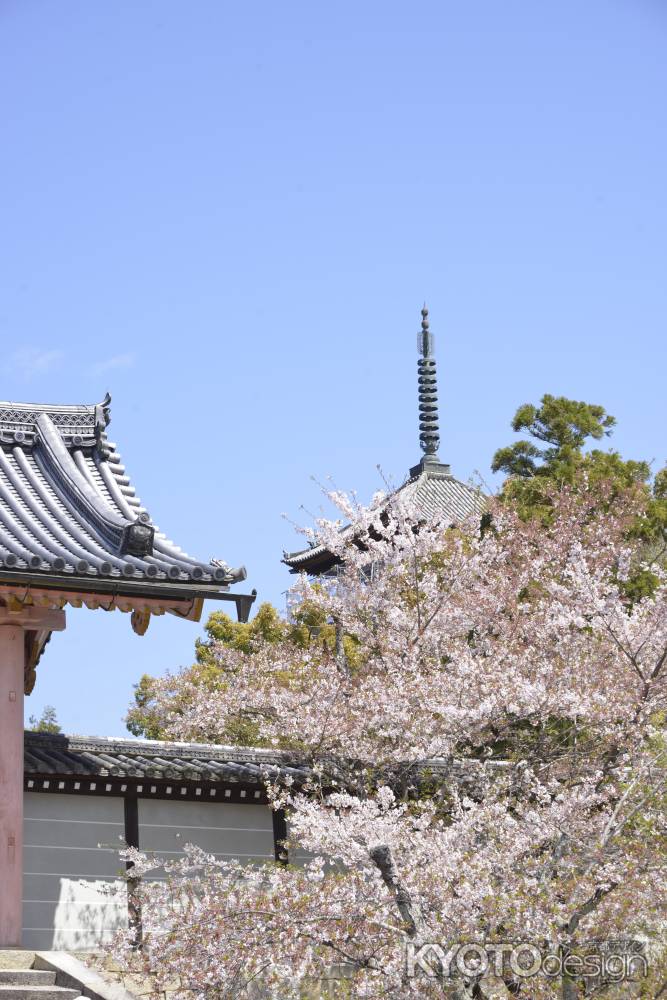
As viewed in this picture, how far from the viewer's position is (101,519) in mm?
12539

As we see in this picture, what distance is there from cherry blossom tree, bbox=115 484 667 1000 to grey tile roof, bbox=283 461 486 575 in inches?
780

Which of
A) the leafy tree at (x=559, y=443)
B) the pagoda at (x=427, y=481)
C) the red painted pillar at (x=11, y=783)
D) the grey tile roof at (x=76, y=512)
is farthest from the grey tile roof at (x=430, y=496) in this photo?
the red painted pillar at (x=11, y=783)

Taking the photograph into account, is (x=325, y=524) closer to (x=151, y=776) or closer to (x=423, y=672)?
(x=423, y=672)

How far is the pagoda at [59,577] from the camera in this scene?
1073cm

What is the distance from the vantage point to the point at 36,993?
30.9 feet

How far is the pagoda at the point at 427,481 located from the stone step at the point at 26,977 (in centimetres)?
2514

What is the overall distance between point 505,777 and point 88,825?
4.13 meters

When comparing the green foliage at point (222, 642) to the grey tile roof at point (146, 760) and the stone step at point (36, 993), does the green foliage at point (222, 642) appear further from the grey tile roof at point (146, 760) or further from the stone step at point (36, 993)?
the stone step at point (36, 993)

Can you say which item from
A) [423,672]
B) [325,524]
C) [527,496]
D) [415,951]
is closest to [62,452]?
[325,524]

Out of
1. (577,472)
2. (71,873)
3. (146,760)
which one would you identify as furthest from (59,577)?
(577,472)

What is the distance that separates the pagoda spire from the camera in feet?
151

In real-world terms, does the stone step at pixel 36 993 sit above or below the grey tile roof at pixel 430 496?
below

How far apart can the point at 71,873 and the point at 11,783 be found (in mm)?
1836

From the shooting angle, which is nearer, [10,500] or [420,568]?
[10,500]
